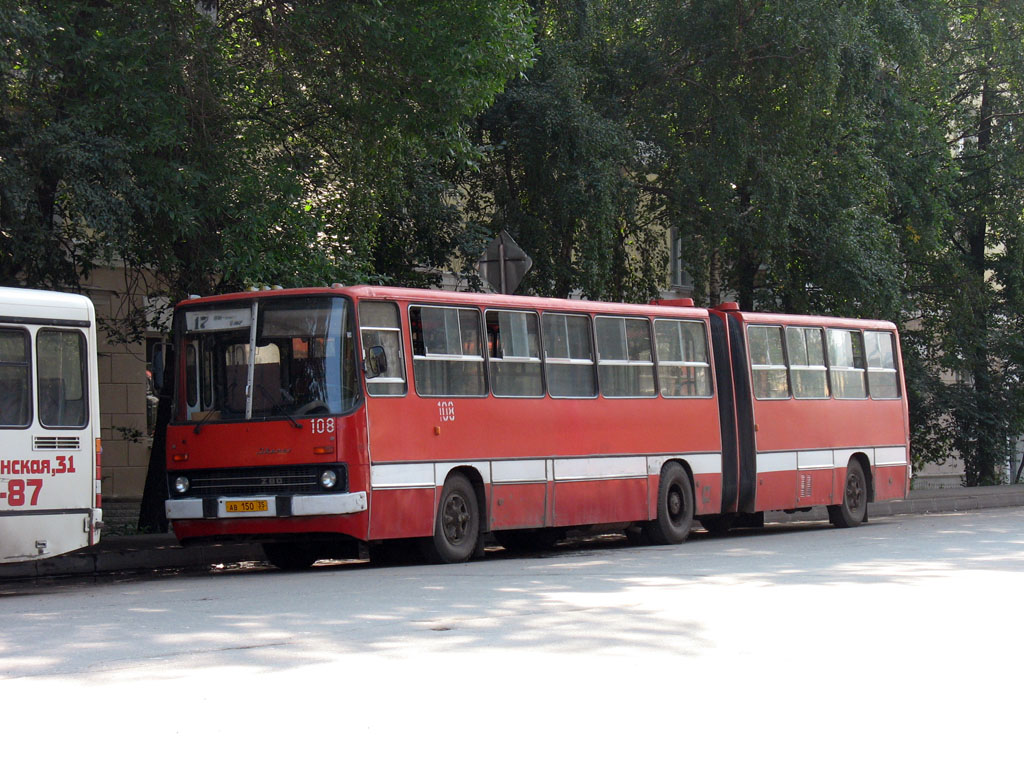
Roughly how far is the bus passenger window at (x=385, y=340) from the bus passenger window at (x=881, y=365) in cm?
1093

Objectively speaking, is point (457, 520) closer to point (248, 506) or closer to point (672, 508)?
point (248, 506)

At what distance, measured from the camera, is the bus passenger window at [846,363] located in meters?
23.4

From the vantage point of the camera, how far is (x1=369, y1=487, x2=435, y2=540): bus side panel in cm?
1498

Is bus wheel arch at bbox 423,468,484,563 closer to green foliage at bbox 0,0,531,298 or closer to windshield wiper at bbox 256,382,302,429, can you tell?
windshield wiper at bbox 256,382,302,429

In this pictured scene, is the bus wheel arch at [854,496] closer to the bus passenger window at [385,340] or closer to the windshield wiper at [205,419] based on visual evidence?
the bus passenger window at [385,340]

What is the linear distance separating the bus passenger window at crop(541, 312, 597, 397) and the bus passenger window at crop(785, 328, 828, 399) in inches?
192

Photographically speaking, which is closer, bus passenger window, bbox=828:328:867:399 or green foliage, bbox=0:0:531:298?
green foliage, bbox=0:0:531:298

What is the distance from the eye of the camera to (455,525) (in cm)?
1620

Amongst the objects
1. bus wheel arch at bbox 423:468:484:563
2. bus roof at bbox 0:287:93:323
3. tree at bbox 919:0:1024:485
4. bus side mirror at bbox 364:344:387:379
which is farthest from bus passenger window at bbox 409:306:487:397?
tree at bbox 919:0:1024:485

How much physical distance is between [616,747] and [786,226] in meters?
19.2

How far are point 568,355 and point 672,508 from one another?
2.95m

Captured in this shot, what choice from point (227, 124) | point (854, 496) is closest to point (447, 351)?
point (227, 124)

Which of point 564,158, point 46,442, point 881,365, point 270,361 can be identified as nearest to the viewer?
point 46,442

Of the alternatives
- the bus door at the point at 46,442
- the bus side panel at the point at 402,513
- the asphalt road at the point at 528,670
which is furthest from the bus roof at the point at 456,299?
the asphalt road at the point at 528,670
